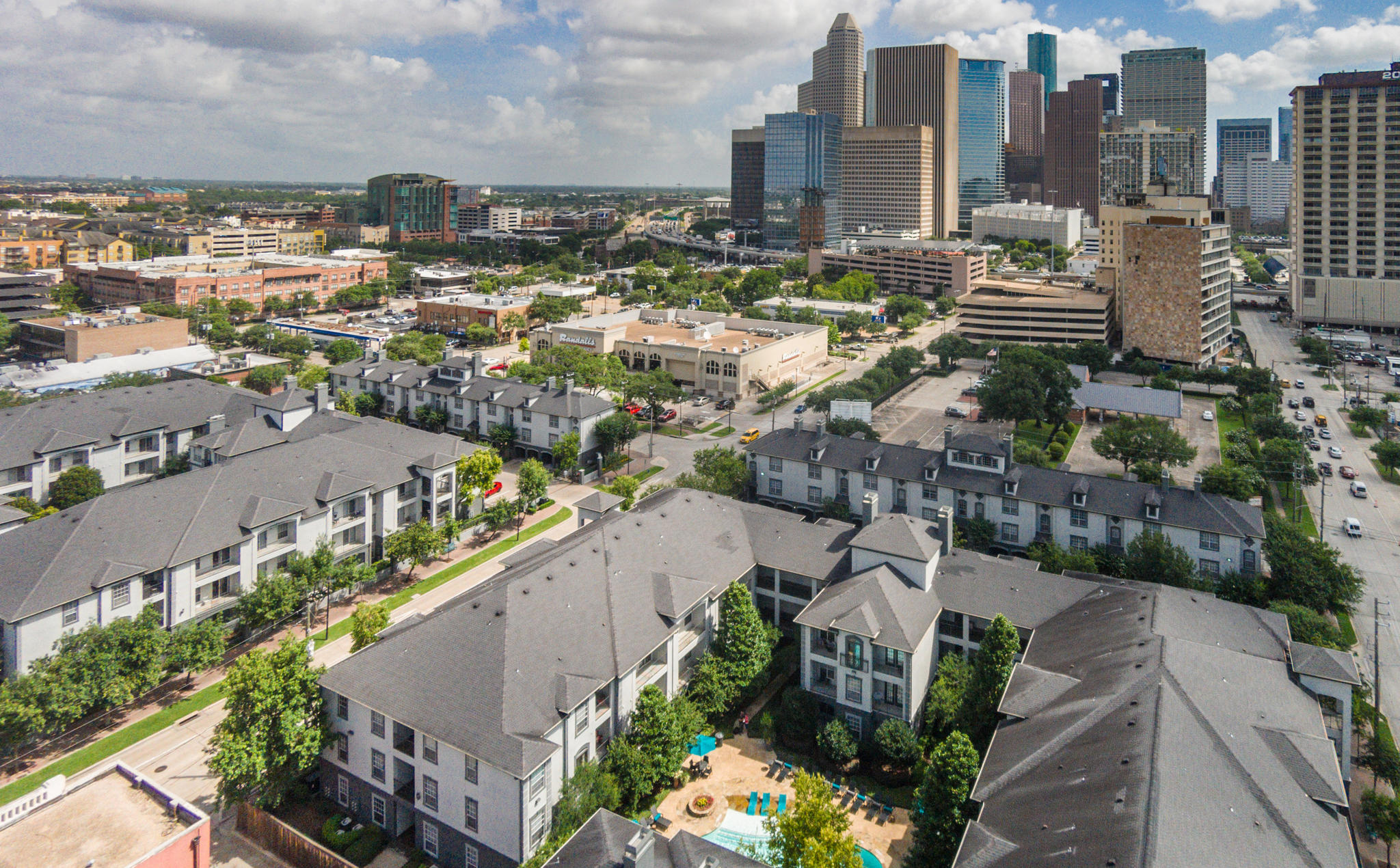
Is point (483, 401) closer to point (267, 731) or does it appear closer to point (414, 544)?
point (414, 544)

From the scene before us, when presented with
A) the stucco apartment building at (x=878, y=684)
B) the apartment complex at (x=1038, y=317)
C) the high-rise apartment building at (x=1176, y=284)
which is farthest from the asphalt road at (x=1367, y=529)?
the apartment complex at (x=1038, y=317)

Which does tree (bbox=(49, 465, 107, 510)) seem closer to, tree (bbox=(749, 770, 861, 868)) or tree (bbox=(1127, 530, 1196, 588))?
tree (bbox=(749, 770, 861, 868))

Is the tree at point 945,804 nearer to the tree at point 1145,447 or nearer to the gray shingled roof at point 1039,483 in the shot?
the gray shingled roof at point 1039,483

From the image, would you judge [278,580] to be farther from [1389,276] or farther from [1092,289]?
[1389,276]

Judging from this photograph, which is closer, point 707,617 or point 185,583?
point 707,617

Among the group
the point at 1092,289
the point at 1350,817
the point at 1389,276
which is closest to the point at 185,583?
the point at 1350,817

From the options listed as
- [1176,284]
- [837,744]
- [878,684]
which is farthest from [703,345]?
[837,744]
